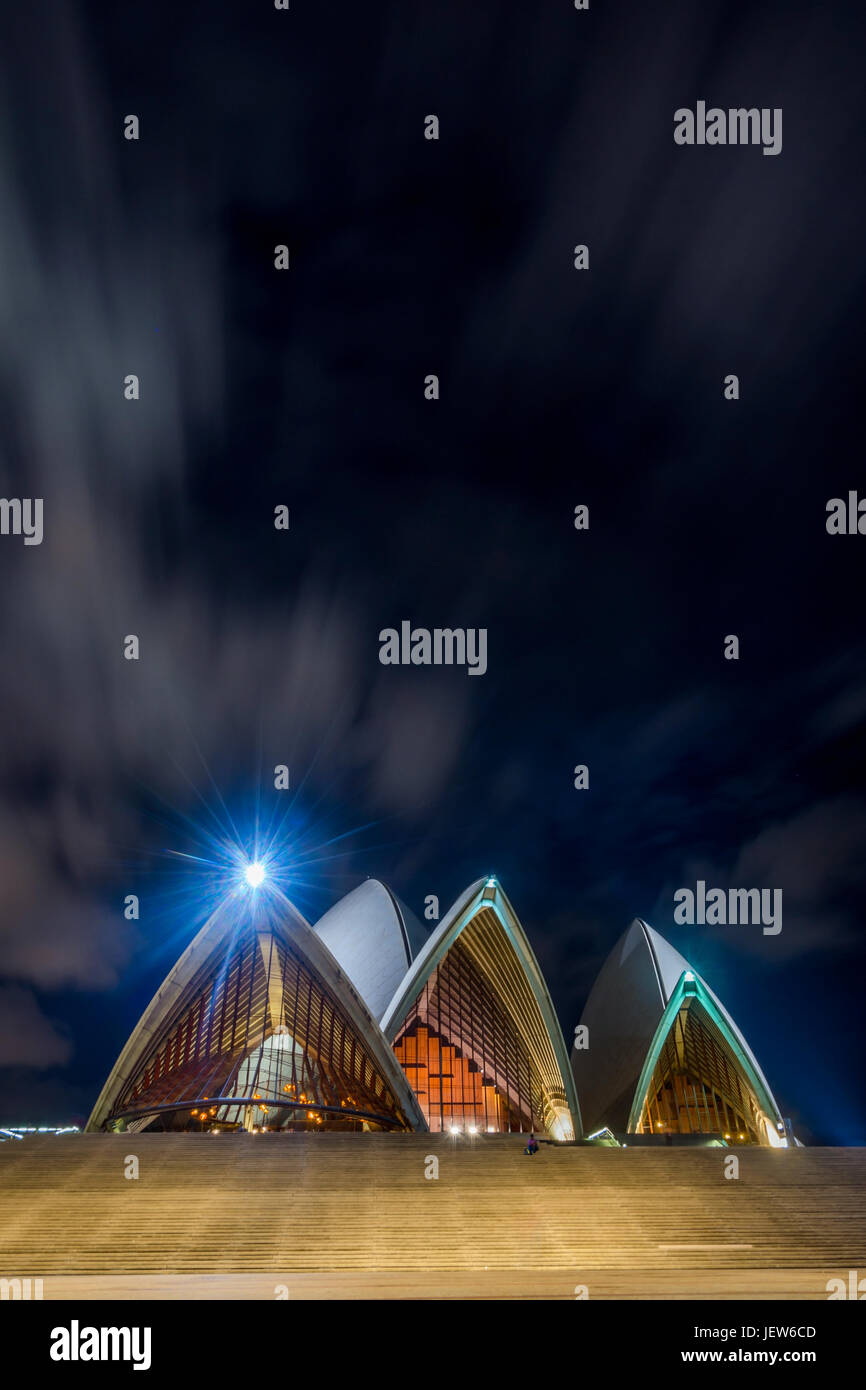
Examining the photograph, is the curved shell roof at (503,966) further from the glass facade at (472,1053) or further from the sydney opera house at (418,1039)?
the glass facade at (472,1053)

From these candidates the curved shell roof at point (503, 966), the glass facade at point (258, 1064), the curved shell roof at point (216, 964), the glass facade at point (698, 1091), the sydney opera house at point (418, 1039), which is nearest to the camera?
the curved shell roof at point (216, 964)

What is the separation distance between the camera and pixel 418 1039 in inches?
1016

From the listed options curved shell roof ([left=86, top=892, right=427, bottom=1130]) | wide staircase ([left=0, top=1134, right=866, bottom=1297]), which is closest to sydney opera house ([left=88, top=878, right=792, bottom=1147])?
curved shell roof ([left=86, top=892, right=427, bottom=1130])

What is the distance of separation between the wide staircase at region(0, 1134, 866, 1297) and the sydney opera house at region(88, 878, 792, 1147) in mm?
6231

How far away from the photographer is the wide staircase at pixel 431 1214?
25.4ft

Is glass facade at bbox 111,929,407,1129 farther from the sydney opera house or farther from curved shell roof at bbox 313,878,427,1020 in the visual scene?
curved shell roof at bbox 313,878,427,1020

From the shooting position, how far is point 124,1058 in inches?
717

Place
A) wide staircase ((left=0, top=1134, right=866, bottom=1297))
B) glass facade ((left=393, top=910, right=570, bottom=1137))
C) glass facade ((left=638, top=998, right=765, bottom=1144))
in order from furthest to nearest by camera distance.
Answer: glass facade ((left=638, top=998, right=765, bottom=1144)) → glass facade ((left=393, top=910, right=570, bottom=1137)) → wide staircase ((left=0, top=1134, right=866, bottom=1297))

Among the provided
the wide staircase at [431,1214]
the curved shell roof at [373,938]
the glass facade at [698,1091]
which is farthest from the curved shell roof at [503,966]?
the wide staircase at [431,1214]

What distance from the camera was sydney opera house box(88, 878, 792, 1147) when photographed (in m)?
18.5

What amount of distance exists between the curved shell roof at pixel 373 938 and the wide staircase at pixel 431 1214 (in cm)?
1273
